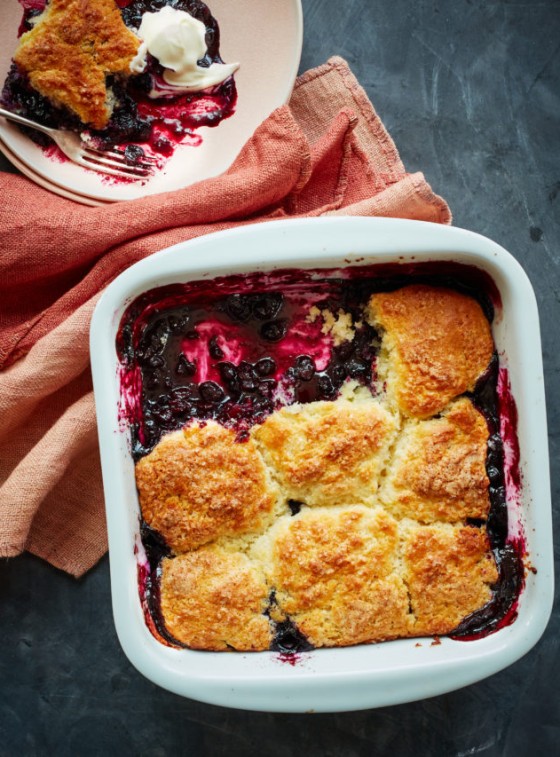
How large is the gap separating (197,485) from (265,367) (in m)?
0.38

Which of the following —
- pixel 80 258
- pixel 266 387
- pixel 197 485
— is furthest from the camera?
pixel 80 258

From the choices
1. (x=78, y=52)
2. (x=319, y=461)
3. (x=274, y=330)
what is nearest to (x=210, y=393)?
(x=274, y=330)

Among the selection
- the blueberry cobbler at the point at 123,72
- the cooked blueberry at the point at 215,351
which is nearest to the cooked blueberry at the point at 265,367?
the cooked blueberry at the point at 215,351

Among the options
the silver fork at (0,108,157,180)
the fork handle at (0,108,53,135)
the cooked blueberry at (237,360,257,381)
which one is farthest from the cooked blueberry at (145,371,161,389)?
the fork handle at (0,108,53,135)

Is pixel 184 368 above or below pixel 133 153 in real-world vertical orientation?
below

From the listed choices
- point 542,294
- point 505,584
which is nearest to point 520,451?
point 505,584

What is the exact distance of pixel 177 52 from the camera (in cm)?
241

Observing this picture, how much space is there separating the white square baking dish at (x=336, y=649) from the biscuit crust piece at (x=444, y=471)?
117 mm

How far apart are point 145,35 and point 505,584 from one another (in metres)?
1.99

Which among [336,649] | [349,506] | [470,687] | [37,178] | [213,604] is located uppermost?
[37,178]

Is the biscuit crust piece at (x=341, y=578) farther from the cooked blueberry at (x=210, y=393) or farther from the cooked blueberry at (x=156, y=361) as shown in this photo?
the cooked blueberry at (x=156, y=361)

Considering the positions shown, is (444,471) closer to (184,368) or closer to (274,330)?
(274,330)

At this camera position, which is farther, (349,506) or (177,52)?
(177,52)

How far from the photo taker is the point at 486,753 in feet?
8.08
